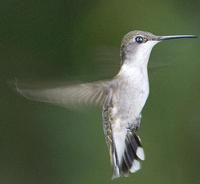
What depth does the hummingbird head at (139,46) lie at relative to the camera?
189cm

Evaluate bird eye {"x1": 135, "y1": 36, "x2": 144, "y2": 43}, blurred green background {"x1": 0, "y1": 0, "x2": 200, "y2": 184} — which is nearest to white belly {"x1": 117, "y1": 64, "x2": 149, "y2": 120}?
bird eye {"x1": 135, "y1": 36, "x2": 144, "y2": 43}

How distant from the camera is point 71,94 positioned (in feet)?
6.07

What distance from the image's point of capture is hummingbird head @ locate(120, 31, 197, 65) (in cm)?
189

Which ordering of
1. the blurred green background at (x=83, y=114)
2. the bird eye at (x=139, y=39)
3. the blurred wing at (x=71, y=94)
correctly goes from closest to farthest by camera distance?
the blurred wing at (x=71, y=94) < the bird eye at (x=139, y=39) < the blurred green background at (x=83, y=114)

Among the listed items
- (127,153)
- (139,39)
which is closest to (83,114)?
(127,153)

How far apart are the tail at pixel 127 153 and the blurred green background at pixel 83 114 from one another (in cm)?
164

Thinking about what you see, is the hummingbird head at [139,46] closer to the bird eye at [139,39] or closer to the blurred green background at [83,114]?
the bird eye at [139,39]

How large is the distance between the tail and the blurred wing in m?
0.17

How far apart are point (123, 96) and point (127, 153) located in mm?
202

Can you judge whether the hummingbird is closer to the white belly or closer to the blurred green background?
the white belly

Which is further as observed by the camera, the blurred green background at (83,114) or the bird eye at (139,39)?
the blurred green background at (83,114)

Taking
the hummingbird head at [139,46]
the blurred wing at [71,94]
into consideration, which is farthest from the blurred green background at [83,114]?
the blurred wing at [71,94]

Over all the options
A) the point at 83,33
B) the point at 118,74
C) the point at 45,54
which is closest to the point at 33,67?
the point at 45,54

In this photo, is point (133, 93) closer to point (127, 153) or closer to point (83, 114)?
point (127, 153)
